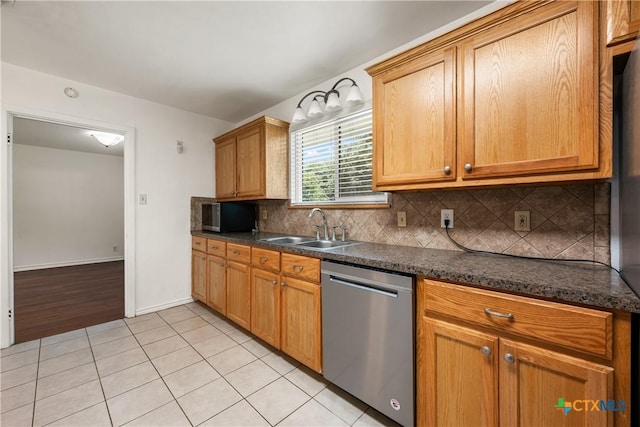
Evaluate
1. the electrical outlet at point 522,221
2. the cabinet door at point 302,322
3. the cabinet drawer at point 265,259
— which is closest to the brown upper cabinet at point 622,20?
the electrical outlet at point 522,221

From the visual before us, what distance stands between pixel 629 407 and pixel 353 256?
1.10 meters

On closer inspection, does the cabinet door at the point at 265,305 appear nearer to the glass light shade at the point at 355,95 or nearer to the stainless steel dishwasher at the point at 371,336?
the stainless steel dishwasher at the point at 371,336

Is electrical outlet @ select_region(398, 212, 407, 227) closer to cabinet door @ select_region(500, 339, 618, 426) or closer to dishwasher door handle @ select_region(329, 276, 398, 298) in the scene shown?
dishwasher door handle @ select_region(329, 276, 398, 298)

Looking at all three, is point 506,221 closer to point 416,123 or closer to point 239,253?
point 416,123

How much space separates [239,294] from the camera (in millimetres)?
2451

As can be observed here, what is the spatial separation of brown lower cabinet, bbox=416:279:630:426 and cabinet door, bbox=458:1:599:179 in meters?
0.63

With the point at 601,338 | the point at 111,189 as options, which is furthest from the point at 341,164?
the point at 111,189

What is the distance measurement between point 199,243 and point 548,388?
3.24 meters

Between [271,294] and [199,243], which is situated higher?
[199,243]

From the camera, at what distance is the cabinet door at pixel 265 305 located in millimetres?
2039

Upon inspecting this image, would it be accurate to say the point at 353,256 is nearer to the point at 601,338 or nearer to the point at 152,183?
the point at 601,338

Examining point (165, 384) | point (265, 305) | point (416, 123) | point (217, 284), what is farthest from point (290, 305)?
point (416, 123)

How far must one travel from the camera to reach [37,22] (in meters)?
1.75

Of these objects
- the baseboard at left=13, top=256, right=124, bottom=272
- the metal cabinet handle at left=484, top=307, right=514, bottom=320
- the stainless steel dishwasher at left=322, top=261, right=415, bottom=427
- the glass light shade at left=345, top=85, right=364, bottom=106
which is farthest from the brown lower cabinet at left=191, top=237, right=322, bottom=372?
the baseboard at left=13, top=256, right=124, bottom=272
